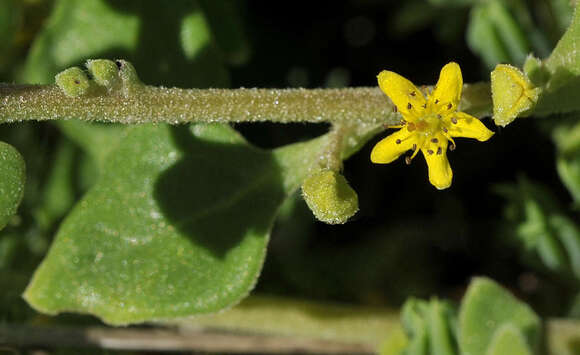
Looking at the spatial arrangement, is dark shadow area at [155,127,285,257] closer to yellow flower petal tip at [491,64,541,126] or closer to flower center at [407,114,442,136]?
flower center at [407,114,442,136]

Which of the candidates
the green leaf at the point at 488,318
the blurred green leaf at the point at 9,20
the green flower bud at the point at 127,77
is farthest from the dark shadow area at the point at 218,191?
the blurred green leaf at the point at 9,20

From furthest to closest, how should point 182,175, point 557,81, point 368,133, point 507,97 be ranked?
1. point 182,175
2. point 368,133
3. point 557,81
4. point 507,97

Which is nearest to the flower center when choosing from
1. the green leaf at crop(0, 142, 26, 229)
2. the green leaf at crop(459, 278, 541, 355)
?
the green leaf at crop(459, 278, 541, 355)

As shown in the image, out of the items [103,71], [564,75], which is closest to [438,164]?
[564,75]

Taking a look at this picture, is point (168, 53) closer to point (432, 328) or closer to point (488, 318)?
point (432, 328)

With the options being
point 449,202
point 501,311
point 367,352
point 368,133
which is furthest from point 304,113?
point 449,202

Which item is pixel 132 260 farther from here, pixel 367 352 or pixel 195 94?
pixel 367 352
